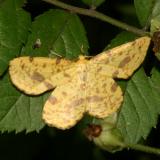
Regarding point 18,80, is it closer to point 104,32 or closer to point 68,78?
A: point 68,78

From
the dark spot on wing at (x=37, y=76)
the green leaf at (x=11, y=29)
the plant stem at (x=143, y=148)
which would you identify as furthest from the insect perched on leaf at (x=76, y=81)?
the plant stem at (x=143, y=148)

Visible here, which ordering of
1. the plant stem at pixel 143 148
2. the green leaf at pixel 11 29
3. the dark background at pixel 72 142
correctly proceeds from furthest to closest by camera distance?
the dark background at pixel 72 142 → the green leaf at pixel 11 29 → the plant stem at pixel 143 148

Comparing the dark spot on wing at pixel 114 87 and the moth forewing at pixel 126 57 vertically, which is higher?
the moth forewing at pixel 126 57

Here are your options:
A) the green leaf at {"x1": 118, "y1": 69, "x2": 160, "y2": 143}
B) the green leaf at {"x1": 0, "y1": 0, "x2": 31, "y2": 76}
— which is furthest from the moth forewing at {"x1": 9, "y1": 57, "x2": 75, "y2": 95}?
the green leaf at {"x1": 118, "y1": 69, "x2": 160, "y2": 143}

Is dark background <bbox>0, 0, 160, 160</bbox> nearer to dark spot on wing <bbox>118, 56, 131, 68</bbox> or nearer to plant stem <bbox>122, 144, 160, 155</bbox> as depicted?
dark spot on wing <bbox>118, 56, 131, 68</bbox>

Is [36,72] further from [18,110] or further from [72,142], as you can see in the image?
[72,142]

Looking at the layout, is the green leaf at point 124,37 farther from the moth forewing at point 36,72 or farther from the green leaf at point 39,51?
the moth forewing at point 36,72
